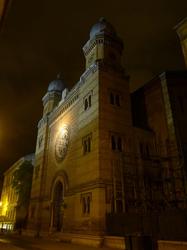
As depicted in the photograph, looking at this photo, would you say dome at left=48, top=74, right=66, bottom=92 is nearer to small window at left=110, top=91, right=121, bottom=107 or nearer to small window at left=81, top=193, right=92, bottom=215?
small window at left=110, top=91, right=121, bottom=107

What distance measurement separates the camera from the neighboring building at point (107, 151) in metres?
17.2

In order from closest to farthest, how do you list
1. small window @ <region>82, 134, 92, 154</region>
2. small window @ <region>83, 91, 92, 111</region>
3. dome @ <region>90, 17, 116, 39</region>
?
small window @ <region>82, 134, 92, 154</region> → small window @ <region>83, 91, 92, 111</region> → dome @ <region>90, 17, 116, 39</region>

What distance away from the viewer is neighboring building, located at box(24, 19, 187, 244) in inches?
677

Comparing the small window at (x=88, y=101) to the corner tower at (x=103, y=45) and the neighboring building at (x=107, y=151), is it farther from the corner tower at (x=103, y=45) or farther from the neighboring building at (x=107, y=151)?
the corner tower at (x=103, y=45)

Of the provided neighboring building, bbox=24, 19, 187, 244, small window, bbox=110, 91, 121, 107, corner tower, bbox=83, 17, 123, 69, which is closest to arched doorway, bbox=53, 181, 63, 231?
neighboring building, bbox=24, 19, 187, 244

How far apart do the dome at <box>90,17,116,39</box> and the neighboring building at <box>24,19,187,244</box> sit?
0.38 feet

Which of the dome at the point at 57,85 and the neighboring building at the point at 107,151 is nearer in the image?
the neighboring building at the point at 107,151

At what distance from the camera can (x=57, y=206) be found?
2405cm

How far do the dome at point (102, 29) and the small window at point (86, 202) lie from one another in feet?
56.9

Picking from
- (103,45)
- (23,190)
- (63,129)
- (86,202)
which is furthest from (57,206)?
(103,45)

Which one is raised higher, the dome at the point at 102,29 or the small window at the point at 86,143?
the dome at the point at 102,29

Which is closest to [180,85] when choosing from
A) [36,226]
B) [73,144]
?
[73,144]

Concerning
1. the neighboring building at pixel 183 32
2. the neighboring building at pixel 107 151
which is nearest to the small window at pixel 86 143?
the neighboring building at pixel 107 151

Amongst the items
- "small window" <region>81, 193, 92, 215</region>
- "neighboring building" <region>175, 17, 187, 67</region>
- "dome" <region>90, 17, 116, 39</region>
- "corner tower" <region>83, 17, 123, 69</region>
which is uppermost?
"dome" <region>90, 17, 116, 39</region>
